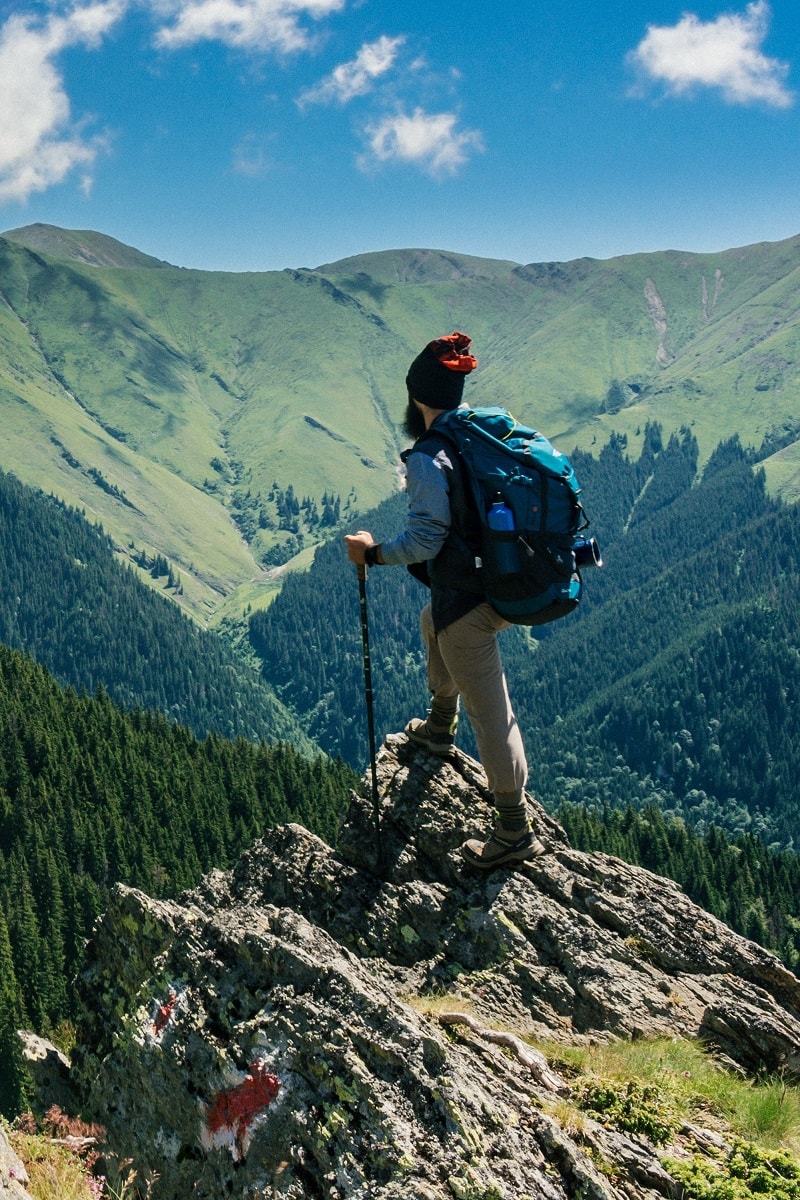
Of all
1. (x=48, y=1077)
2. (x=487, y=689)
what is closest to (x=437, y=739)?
(x=487, y=689)

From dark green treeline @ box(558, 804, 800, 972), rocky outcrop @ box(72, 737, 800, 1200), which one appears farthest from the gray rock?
dark green treeline @ box(558, 804, 800, 972)

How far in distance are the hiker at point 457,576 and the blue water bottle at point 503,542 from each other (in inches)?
17.1

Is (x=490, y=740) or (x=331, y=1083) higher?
(x=490, y=740)

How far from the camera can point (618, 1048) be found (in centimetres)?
1090

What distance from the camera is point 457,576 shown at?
12.5m

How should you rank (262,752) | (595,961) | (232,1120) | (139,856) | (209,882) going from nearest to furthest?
(232,1120)
(595,961)
(209,882)
(139,856)
(262,752)

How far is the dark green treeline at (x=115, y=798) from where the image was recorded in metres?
126

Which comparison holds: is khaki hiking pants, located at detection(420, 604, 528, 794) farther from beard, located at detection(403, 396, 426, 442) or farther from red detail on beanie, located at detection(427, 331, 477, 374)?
red detail on beanie, located at detection(427, 331, 477, 374)

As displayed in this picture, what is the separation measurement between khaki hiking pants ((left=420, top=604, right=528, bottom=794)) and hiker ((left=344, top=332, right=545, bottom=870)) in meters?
0.01

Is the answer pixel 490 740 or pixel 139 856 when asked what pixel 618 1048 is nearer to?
pixel 490 740

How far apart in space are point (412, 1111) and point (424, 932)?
17.0 ft

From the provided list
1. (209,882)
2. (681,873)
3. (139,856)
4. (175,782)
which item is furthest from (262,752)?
(209,882)

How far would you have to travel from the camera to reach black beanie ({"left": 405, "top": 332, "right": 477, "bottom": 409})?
12930mm

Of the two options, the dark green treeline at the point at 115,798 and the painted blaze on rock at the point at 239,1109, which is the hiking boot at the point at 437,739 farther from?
the dark green treeline at the point at 115,798
